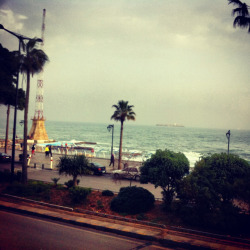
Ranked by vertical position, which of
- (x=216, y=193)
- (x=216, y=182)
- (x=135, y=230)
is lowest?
(x=135, y=230)

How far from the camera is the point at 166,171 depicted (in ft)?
45.5

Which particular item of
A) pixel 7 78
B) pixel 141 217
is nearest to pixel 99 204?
pixel 141 217

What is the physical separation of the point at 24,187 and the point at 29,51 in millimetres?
10361

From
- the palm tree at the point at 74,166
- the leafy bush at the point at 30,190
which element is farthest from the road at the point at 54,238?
the palm tree at the point at 74,166

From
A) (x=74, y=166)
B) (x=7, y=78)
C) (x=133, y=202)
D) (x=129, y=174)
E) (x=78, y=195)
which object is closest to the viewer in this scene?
(x=133, y=202)

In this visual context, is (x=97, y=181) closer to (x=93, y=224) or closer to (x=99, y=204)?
(x=99, y=204)

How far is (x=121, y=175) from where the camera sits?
24859 mm

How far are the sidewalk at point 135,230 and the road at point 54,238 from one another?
36 centimetres

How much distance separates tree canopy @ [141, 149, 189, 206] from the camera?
543 inches

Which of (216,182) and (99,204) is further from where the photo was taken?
(99,204)

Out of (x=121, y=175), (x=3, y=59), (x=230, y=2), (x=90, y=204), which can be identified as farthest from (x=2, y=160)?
(x=230, y=2)

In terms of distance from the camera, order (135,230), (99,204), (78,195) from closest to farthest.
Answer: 1. (135,230)
2. (99,204)
3. (78,195)

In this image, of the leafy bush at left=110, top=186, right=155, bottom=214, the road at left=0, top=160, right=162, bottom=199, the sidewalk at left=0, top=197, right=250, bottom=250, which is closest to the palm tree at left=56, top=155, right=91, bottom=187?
the sidewalk at left=0, top=197, right=250, bottom=250

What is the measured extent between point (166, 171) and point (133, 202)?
2.54 m
